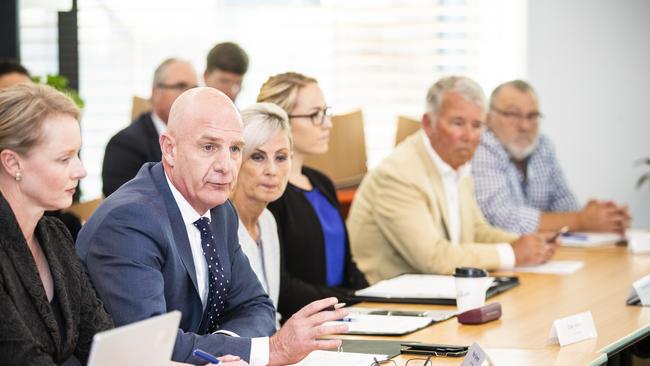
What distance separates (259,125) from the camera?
3150 millimetres

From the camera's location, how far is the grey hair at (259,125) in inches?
124

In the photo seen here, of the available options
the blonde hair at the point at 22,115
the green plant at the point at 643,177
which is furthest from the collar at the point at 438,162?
the green plant at the point at 643,177

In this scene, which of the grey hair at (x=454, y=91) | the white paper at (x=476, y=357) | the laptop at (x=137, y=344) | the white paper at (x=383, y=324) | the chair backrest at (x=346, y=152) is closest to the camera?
the laptop at (x=137, y=344)

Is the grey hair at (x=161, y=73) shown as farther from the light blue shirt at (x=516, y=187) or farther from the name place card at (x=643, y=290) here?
the name place card at (x=643, y=290)

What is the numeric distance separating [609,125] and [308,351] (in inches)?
228

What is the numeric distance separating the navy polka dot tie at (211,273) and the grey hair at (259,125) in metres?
0.60

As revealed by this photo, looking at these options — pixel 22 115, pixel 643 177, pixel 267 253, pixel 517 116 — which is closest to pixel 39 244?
pixel 22 115

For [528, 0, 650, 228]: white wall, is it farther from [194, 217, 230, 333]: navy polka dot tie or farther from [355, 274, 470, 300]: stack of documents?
[194, 217, 230, 333]: navy polka dot tie

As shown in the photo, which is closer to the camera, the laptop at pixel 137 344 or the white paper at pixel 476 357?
the laptop at pixel 137 344

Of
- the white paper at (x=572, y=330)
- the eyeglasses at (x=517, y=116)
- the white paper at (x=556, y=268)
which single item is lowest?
the white paper at (x=556, y=268)

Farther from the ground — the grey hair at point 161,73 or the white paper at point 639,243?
the grey hair at point 161,73

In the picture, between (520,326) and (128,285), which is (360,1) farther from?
(128,285)

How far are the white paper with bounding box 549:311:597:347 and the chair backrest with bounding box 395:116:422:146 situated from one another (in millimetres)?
3496

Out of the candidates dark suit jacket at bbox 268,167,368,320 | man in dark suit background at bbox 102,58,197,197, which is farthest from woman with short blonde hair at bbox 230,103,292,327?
man in dark suit background at bbox 102,58,197,197
